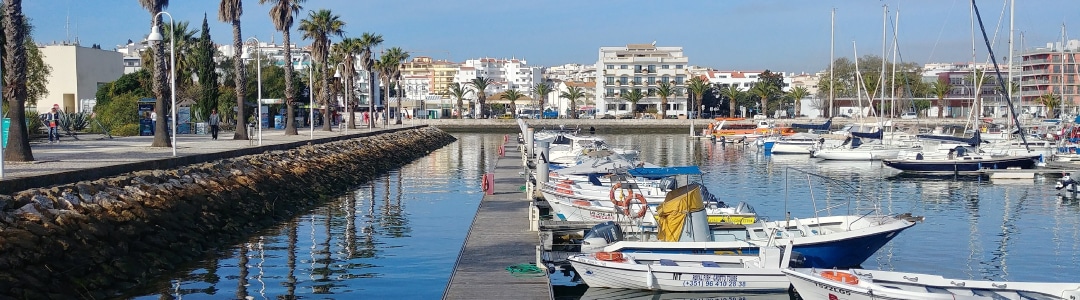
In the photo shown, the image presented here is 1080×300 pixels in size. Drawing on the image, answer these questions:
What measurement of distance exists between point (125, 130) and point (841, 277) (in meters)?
47.0

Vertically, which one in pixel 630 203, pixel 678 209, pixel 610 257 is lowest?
pixel 610 257

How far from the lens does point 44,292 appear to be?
55.2 feet

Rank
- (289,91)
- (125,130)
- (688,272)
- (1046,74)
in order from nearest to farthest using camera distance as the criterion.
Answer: (688,272), (125,130), (289,91), (1046,74)

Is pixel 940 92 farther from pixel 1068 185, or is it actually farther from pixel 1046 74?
pixel 1068 185

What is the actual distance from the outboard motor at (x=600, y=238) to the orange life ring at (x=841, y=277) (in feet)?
16.0

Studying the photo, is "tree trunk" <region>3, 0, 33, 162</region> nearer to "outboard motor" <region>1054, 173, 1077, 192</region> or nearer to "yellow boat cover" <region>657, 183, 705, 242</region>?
"yellow boat cover" <region>657, 183, 705, 242</region>

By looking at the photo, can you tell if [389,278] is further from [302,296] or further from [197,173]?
[197,173]

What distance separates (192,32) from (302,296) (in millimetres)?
72180

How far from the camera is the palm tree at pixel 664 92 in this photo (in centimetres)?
14093

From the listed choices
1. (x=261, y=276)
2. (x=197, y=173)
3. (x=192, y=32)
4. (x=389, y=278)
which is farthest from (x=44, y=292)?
(x=192, y=32)

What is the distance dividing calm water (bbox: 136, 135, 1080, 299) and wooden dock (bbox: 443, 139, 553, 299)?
2.23 ft

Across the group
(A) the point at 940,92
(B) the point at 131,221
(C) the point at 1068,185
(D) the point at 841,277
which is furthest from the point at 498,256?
(A) the point at 940,92

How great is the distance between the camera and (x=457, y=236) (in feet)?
89.9

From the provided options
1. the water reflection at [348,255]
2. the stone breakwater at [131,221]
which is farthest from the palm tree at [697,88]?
the stone breakwater at [131,221]
